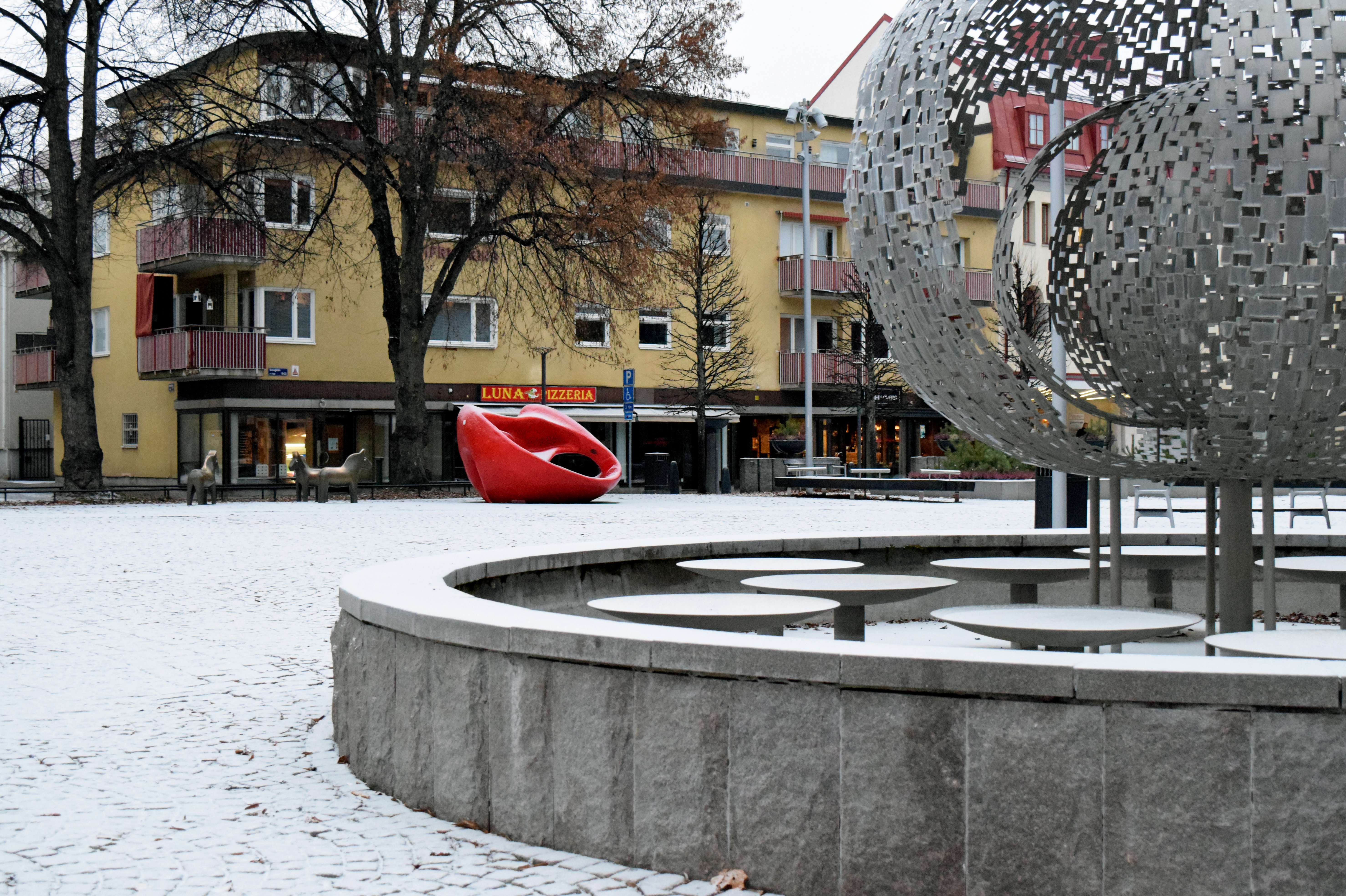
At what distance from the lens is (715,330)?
137 ft

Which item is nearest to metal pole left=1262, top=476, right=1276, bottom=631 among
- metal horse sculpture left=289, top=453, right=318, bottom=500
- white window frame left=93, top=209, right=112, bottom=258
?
metal horse sculpture left=289, top=453, right=318, bottom=500

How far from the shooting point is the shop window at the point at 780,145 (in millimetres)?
47250

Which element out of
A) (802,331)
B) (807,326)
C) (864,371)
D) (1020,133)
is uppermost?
(802,331)

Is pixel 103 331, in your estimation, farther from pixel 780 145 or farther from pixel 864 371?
pixel 864 371

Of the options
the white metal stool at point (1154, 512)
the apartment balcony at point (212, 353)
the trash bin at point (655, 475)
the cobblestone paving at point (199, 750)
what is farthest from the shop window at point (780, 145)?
the cobblestone paving at point (199, 750)

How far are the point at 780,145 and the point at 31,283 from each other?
23514 mm

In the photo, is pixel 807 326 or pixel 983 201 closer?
pixel 807 326

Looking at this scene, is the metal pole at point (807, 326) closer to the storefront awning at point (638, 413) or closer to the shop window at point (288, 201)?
the storefront awning at point (638, 413)

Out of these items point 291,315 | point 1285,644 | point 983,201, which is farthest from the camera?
point 983,201

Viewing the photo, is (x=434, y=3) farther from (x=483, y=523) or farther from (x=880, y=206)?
(x=880, y=206)

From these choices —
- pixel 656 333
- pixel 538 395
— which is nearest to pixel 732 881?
pixel 538 395

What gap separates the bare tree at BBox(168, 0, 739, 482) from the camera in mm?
30750

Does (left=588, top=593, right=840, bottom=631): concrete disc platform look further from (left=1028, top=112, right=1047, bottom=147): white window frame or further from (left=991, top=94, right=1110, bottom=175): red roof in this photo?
(left=1028, top=112, right=1047, bottom=147): white window frame

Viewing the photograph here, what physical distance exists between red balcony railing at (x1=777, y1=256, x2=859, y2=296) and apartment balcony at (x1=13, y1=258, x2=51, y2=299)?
21.5 meters
